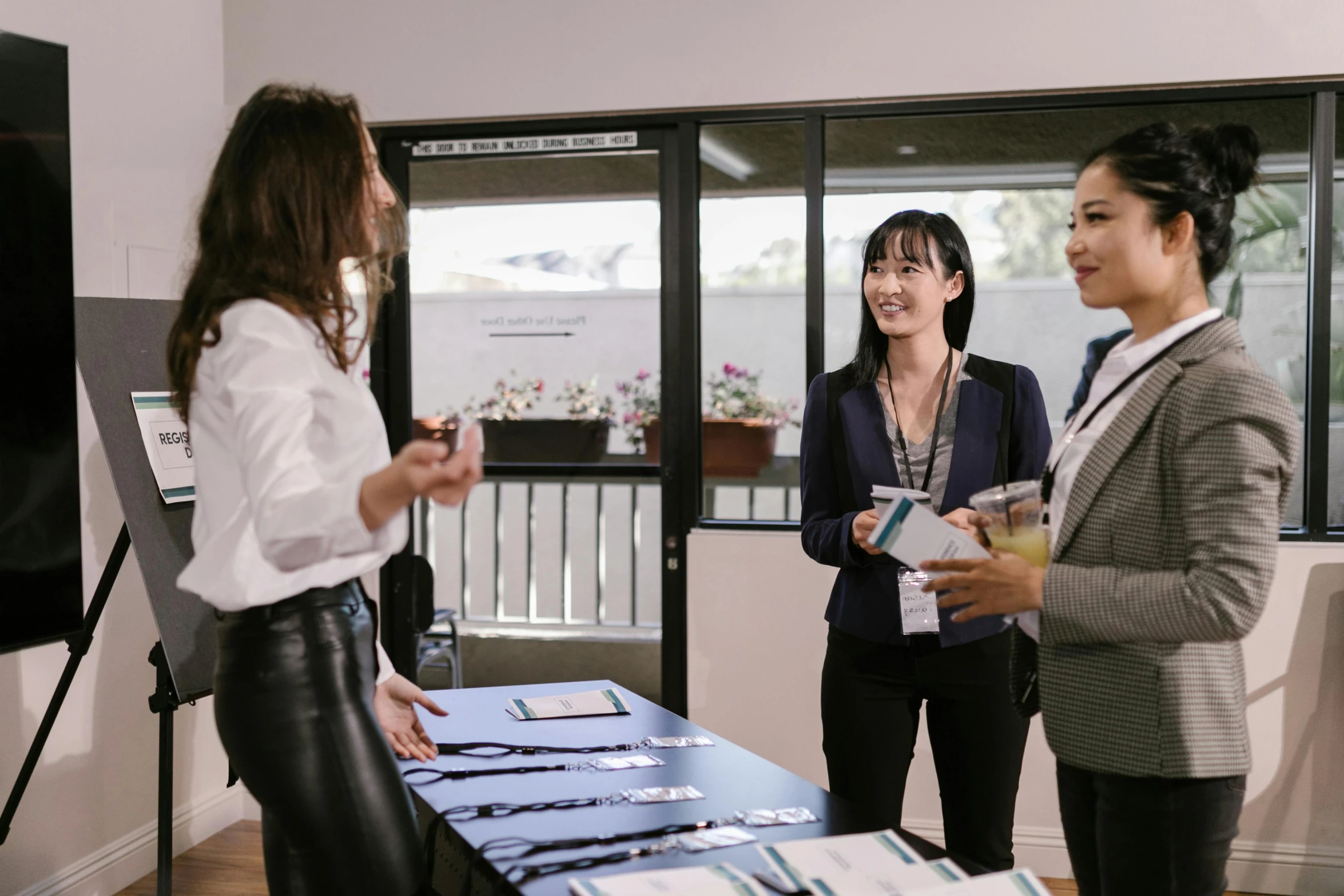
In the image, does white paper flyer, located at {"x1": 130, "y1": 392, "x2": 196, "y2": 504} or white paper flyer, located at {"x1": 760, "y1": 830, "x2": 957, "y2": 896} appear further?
white paper flyer, located at {"x1": 130, "y1": 392, "x2": 196, "y2": 504}

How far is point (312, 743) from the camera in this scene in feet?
3.93

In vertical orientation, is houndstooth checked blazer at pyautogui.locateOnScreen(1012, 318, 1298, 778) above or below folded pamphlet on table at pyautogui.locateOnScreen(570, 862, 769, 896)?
above

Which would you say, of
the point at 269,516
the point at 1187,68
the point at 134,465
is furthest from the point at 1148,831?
the point at 1187,68

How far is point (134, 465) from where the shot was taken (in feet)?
7.60

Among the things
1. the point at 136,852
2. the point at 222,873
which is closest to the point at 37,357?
the point at 136,852

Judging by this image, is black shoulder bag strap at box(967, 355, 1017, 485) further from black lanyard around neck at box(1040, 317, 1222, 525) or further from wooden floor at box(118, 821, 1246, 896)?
wooden floor at box(118, 821, 1246, 896)

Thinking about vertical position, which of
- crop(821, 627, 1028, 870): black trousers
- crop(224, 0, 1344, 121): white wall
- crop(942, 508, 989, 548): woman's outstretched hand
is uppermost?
crop(224, 0, 1344, 121): white wall

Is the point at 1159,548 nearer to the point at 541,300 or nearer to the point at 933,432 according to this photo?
the point at 933,432

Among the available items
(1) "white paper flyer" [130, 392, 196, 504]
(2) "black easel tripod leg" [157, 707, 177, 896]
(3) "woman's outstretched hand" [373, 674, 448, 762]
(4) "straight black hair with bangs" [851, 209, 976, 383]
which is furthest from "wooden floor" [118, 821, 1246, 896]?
(4) "straight black hair with bangs" [851, 209, 976, 383]

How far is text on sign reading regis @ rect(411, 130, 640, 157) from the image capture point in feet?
10.8

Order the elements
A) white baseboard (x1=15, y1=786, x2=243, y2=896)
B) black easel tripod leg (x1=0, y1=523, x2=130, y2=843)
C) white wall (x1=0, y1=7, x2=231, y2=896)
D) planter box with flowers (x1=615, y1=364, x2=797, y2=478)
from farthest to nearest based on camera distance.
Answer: planter box with flowers (x1=615, y1=364, x2=797, y2=478) → white baseboard (x1=15, y1=786, x2=243, y2=896) → white wall (x1=0, y1=7, x2=231, y2=896) → black easel tripod leg (x1=0, y1=523, x2=130, y2=843)

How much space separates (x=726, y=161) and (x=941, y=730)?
2015 millimetres

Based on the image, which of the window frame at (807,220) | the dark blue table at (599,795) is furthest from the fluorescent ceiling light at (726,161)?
the dark blue table at (599,795)

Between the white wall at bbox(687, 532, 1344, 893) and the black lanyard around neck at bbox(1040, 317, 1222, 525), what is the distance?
167 cm
